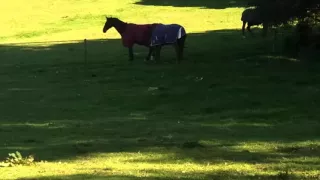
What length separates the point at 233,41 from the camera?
3222 centimetres

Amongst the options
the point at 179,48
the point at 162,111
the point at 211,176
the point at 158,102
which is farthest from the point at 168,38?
the point at 211,176

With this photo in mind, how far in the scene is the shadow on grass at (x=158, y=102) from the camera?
39.0ft

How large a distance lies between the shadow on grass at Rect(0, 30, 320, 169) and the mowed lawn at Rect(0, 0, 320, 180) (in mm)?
30

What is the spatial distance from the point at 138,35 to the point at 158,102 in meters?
10.0

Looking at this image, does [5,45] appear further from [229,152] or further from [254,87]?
[229,152]

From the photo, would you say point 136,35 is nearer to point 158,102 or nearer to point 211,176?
point 158,102

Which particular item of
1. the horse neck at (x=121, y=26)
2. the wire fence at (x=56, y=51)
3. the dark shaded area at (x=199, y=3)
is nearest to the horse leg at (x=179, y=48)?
the horse neck at (x=121, y=26)

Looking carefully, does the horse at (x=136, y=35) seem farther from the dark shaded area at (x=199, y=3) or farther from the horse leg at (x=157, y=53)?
the dark shaded area at (x=199, y=3)

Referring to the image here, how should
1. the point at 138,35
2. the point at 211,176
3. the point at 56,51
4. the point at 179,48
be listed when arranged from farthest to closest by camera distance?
the point at 56,51 → the point at 138,35 → the point at 179,48 → the point at 211,176

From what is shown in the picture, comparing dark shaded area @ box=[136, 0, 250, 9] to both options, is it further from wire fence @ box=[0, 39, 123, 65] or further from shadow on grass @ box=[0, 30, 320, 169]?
shadow on grass @ box=[0, 30, 320, 169]

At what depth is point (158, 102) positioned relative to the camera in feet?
57.8

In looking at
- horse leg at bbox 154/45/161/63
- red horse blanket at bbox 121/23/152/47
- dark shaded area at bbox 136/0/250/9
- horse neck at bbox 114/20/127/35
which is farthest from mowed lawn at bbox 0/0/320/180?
dark shaded area at bbox 136/0/250/9

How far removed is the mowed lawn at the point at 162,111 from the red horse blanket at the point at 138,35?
2.92 feet

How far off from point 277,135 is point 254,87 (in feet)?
22.8
